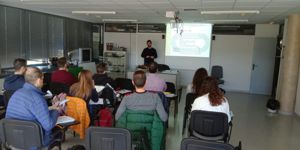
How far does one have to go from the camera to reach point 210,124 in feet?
9.95

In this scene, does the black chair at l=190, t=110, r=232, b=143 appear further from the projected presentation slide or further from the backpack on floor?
the projected presentation slide

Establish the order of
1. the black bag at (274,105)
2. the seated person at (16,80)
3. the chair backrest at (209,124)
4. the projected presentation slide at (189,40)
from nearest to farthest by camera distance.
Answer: the chair backrest at (209,124) → the seated person at (16,80) → the black bag at (274,105) → the projected presentation slide at (189,40)

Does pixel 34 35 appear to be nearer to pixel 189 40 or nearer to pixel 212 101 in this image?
pixel 189 40

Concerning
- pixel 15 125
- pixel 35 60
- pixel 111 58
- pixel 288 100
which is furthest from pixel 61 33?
pixel 288 100

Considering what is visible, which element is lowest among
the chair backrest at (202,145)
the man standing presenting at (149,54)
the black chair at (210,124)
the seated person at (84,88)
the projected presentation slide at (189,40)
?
the black chair at (210,124)

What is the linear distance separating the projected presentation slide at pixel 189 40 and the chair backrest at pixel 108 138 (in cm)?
780

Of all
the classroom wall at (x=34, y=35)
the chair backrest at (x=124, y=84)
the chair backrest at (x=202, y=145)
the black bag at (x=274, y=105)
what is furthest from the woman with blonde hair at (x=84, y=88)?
the black bag at (x=274, y=105)

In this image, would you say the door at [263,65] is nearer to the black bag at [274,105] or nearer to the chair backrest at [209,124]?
the black bag at [274,105]

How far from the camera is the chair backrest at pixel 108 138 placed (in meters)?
2.13

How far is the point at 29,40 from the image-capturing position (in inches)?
279

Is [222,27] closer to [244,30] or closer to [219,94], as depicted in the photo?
[244,30]

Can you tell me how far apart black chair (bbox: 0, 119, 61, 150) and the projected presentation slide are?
780cm

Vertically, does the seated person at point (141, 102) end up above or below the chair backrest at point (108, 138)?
above

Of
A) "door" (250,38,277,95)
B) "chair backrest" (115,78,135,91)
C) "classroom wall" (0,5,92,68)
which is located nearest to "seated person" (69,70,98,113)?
"chair backrest" (115,78,135,91)
